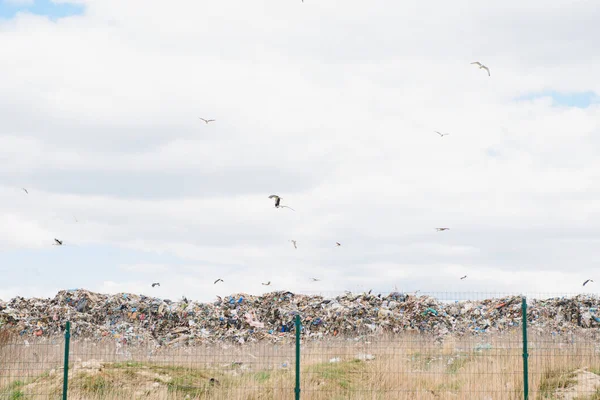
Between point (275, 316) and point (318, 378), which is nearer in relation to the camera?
point (318, 378)

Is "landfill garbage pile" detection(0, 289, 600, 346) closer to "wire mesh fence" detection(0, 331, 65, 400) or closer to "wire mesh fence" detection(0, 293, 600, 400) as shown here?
"wire mesh fence" detection(0, 293, 600, 400)

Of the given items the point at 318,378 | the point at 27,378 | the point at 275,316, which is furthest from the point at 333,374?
the point at 275,316

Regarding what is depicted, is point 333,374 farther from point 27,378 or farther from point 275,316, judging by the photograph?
point 275,316

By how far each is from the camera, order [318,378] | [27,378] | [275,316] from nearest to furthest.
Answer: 1. [318,378]
2. [27,378]
3. [275,316]

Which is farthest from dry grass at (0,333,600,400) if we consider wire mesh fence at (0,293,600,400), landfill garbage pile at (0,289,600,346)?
landfill garbage pile at (0,289,600,346)

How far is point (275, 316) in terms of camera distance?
974 inches

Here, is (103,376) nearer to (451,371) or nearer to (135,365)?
(135,365)

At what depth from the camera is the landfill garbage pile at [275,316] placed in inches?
917

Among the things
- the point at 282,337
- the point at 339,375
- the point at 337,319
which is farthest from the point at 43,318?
the point at 339,375

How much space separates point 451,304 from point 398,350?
1099 cm

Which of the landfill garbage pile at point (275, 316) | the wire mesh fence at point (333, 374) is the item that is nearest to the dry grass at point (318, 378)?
the wire mesh fence at point (333, 374)

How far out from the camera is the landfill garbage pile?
2328cm

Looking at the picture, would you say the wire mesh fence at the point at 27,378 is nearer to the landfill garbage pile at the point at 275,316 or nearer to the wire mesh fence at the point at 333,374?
the wire mesh fence at the point at 333,374

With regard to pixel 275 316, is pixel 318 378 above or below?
below
